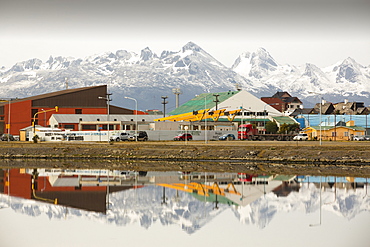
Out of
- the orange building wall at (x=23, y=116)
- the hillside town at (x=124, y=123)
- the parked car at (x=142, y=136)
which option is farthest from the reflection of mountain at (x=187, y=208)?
the orange building wall at (x=23, y=116)

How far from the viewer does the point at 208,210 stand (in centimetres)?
3241

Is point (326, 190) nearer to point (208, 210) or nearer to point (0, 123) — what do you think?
point (208, 210)

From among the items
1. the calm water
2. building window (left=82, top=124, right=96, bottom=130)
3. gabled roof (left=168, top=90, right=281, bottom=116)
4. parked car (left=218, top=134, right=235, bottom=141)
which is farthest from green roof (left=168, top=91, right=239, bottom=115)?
the calm water

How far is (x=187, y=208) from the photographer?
3328 cm

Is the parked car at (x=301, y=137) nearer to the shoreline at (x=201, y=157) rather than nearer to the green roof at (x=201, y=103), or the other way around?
the shoreline at (x=201, y=157)

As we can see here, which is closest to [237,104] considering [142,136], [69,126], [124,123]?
[124,123]

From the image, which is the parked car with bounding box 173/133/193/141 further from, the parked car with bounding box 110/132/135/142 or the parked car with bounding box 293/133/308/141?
the parked car with bounding box 293/133/308/141

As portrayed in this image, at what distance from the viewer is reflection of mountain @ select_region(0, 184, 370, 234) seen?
29897 millimetres

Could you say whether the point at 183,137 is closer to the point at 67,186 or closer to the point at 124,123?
the point at 124,123

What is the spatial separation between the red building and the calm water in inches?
3279

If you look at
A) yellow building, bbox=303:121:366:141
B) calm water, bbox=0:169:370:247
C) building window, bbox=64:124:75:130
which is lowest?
calm water, bbox=0:169:370:247

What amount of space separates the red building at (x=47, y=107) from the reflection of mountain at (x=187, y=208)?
95634 millimetres

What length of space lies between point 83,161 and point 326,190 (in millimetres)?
35988

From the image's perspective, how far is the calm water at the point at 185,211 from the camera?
25.5 meters
